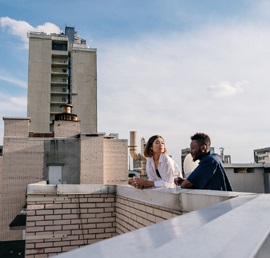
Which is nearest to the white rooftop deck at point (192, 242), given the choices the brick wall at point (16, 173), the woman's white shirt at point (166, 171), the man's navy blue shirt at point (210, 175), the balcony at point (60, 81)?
the man's navy blue shirt at point (210, 175)

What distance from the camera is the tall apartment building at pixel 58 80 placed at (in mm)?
52781

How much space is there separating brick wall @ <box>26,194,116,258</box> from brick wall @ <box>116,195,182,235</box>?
13.4 inches

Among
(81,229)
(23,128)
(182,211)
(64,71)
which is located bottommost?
(81,229)

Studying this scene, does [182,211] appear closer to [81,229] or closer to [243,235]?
[243,235]

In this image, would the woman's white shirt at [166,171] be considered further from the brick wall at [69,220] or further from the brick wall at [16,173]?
the brick wall at [16,173]

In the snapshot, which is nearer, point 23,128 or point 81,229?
point 81,229

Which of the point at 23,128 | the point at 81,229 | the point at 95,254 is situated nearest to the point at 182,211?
the point at 95,254

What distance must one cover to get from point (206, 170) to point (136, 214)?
182cm

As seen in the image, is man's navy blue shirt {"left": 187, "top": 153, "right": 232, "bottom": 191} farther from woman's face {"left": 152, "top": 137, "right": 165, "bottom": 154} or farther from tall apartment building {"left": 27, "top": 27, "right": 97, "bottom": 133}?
tall apartment building {"left": 27, "top": 27, "right": 97, "bottom": 133}

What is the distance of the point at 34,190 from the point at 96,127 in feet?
159

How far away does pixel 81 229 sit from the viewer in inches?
228

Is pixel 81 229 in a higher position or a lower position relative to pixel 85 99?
lower

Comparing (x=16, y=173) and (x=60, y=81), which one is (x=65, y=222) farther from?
(x=60, y=81)

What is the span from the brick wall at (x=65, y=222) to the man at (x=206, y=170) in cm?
292
